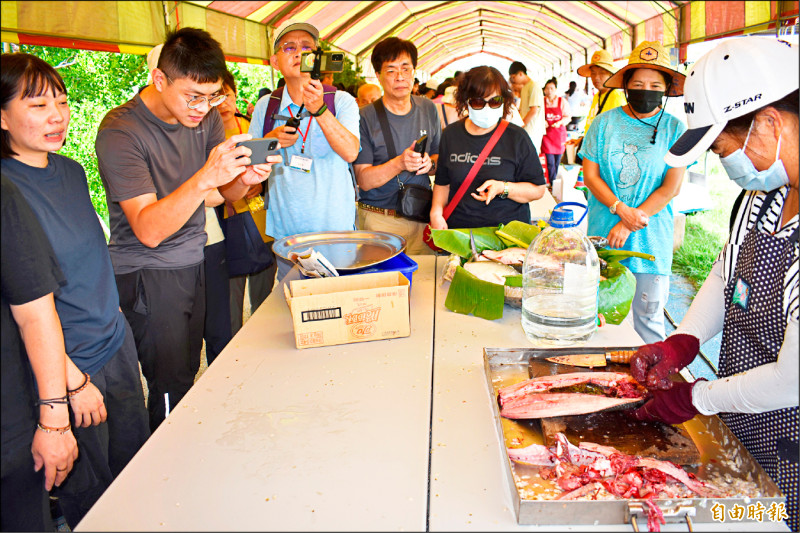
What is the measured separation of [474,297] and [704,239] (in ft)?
17.0

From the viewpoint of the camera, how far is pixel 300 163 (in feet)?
8.77

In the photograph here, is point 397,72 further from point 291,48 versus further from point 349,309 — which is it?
point 349,309

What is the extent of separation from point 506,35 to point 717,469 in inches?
806

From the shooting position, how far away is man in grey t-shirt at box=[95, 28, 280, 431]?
2.01 meters

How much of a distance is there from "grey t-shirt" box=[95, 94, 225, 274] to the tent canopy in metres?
1.43

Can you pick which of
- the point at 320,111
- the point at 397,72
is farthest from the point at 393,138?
the point at 320,111

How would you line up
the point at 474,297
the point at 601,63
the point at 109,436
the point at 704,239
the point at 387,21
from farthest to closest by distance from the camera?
the point at 387,21
the point at 704,239
the point at 601,63
the point at 474,297
the point at 109,436

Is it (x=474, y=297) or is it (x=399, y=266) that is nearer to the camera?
(x=474, y=297)

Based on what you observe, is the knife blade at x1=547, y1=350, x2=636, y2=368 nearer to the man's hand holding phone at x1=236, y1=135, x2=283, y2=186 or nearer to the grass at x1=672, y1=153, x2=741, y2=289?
the man's hand holding phone at x1=236, y1=135, x2=283, y2=186

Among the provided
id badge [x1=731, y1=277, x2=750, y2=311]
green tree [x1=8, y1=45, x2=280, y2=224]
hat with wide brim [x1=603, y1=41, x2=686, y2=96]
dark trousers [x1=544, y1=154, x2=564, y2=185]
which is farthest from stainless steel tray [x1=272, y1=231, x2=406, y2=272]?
dark trousers [x1=544, y1=154, x2=564, y2=185]

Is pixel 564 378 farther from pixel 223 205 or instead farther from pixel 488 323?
pixel 223 205

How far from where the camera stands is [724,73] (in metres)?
1.27

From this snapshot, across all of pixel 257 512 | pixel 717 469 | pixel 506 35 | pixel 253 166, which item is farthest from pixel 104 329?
pixel 506 35

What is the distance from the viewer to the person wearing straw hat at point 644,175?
8.98 feet
